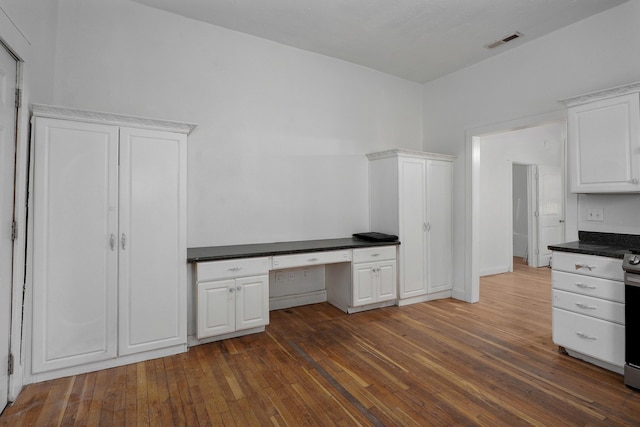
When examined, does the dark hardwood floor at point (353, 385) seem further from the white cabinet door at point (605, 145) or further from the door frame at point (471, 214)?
the white cabinet door at point (605, 145)

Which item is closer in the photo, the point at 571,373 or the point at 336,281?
the point at 571,373

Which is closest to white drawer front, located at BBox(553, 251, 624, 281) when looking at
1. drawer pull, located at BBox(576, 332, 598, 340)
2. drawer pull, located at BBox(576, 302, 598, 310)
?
drawer pull, located at BBox(576, 302, 598, 310)

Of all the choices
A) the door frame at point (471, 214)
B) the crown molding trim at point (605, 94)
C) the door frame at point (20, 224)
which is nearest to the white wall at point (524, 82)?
the door frame at point (471, 214)

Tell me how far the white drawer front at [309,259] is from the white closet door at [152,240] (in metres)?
0.89

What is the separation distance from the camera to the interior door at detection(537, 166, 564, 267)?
645 cm

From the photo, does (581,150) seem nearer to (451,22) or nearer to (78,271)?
(451,22)

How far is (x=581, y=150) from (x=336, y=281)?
275 cm

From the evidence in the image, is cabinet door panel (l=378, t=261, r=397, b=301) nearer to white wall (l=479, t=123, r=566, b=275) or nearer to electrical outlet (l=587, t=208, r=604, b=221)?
electrical outlet (l=587, t=208, r=604, b=221)

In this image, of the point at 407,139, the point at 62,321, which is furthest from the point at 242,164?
the point at 407,139

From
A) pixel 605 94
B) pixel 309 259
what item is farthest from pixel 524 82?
pixel 309 259

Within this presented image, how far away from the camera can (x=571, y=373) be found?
2424 mm

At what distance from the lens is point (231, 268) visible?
296 centimetres

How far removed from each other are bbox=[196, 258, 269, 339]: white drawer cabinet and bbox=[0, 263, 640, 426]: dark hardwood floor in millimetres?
173

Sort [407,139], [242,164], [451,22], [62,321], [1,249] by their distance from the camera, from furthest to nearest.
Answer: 1. [407,139]
2. [242,164]
3. [451,22]
4. [62,321]
5. [1,249]
